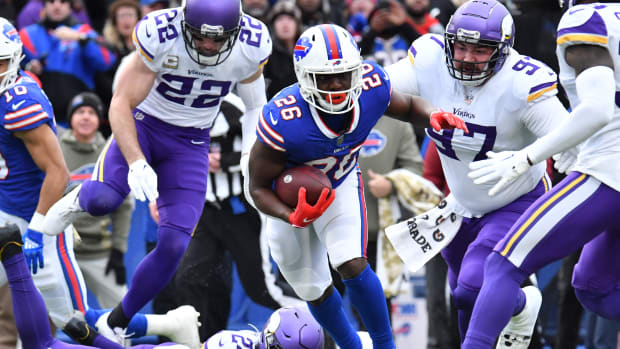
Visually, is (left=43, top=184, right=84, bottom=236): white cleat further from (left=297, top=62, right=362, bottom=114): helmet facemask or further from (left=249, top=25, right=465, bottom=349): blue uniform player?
(left=297, top=62, right=362, bottom=114): helmet facemask

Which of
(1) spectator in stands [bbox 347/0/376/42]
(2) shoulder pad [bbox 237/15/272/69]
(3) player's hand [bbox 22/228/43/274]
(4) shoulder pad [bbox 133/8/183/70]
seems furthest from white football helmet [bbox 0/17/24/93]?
(1) spectator in stands [bbox 347/0/376/42]

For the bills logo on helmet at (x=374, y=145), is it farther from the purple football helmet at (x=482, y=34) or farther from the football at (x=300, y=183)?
the football at (x=300, y=183)

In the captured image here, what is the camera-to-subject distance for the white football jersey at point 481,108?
5289 millimetres

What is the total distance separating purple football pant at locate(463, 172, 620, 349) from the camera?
477cm

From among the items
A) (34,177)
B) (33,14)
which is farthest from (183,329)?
(33,14)

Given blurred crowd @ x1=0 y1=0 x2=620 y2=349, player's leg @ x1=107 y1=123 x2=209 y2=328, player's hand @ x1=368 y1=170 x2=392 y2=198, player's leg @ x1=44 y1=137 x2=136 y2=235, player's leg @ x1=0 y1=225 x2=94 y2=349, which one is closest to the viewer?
player's leg @ x1=0 y1=225 x2=94 y2=349

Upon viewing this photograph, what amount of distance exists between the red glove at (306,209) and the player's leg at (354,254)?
35 centimetres

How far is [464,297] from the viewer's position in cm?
544

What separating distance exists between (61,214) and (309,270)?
145cm

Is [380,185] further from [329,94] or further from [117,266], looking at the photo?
[329,94]

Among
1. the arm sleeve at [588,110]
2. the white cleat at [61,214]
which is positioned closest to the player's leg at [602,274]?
the arm sleeve at [588,110]

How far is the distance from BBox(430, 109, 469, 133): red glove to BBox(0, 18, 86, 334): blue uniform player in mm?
2210

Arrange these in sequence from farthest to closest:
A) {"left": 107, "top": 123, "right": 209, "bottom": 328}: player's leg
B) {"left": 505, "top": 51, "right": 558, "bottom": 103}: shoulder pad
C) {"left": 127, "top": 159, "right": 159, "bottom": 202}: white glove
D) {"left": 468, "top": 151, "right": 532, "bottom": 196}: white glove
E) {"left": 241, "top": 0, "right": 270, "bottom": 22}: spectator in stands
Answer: {"left": 241, "top": 0, "right": 270, "bottom": 22}: spectator in stands
{"left": 107, "top": 123, "right": 209, "bottom": 328}: player's leg
{"left": 127, "top": 159, "right": 159, "bottom": 202}: white glove
{"left": 505, "top": 51, "right": 558, "bottom": 103}: shoulder pad
{"left": 468, "top": 151, "right": 532, "bottom": 196}: white glove

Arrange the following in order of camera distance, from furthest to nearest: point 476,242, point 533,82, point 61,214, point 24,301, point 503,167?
point 61,214
point 476,242
point 533,82
point 24,301
point 503,167
